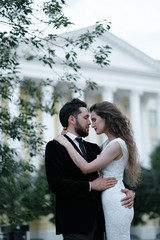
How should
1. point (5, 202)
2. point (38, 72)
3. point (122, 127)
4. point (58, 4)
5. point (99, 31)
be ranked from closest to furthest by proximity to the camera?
point (122, 127)
point (58, 4)
point (99, 31)
point (5, 202)
point (38, 72)

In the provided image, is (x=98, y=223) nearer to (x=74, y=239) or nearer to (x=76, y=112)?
(x=74, y=239)

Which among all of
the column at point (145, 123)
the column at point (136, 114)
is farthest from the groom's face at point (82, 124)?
the column at point (145, 123)

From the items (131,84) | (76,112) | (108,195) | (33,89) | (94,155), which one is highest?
(131,84)

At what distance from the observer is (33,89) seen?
11.4 m

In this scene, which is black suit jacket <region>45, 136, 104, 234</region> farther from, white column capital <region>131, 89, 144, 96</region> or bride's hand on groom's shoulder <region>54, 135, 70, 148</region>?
white column capital <region>131, 89, 144, 96</region>

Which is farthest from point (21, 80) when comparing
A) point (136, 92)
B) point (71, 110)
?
point (136, 92)

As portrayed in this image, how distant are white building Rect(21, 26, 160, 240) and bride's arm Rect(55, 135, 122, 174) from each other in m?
47.1

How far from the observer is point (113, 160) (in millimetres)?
4699

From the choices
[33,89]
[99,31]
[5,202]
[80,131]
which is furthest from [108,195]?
[33,89]

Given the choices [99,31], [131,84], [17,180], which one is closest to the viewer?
[99,31]

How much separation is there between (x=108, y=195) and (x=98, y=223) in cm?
22

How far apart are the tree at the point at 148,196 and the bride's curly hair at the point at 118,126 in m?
34.3

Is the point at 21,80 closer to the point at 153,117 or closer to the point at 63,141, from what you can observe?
the point at 63,141

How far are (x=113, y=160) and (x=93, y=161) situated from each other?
0.20 meters
